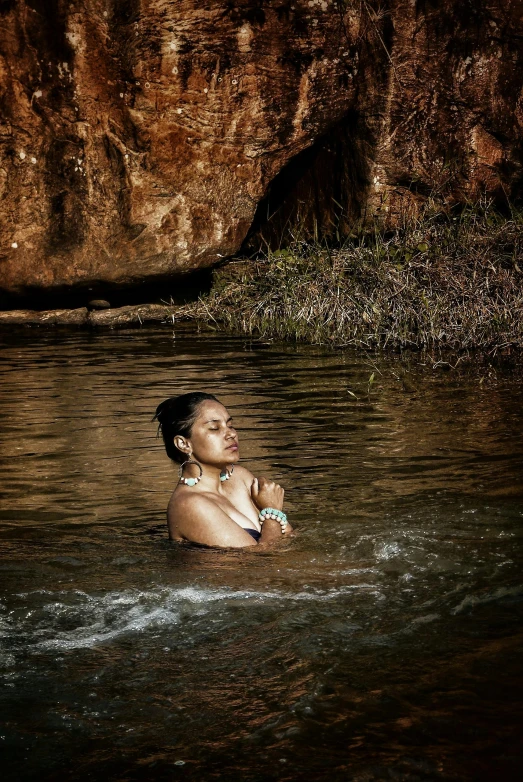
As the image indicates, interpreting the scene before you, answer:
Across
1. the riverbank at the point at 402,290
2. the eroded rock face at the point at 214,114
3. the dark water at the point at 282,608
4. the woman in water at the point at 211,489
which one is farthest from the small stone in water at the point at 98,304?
the woman in water at the point at 211,489

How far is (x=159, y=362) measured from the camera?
11.3m

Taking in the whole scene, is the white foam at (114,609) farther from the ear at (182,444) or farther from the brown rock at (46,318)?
the brown rock at (46,318)

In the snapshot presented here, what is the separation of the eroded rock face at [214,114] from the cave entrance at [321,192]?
3 cm

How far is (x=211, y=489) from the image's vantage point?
17.4 ft

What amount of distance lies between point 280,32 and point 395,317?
15.6 feet

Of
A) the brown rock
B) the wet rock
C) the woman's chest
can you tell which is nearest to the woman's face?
the woman's chest

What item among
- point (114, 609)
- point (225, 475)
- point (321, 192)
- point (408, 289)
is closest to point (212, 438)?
point (225, 475)

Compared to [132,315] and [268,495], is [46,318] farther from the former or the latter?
[268,495]

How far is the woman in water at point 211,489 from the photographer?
5.03m

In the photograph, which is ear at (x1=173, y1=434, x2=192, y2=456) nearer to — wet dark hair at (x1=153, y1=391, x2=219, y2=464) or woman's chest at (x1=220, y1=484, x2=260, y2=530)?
wet dark hair at (x1=153, y1=391, x2=219, y2=464)

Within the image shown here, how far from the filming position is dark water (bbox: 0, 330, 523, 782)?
2.92 meters

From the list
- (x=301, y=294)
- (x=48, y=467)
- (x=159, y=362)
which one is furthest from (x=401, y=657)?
(x=301, y=294)

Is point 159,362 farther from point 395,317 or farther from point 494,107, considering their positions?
point 494,107

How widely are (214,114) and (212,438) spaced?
991 cm
